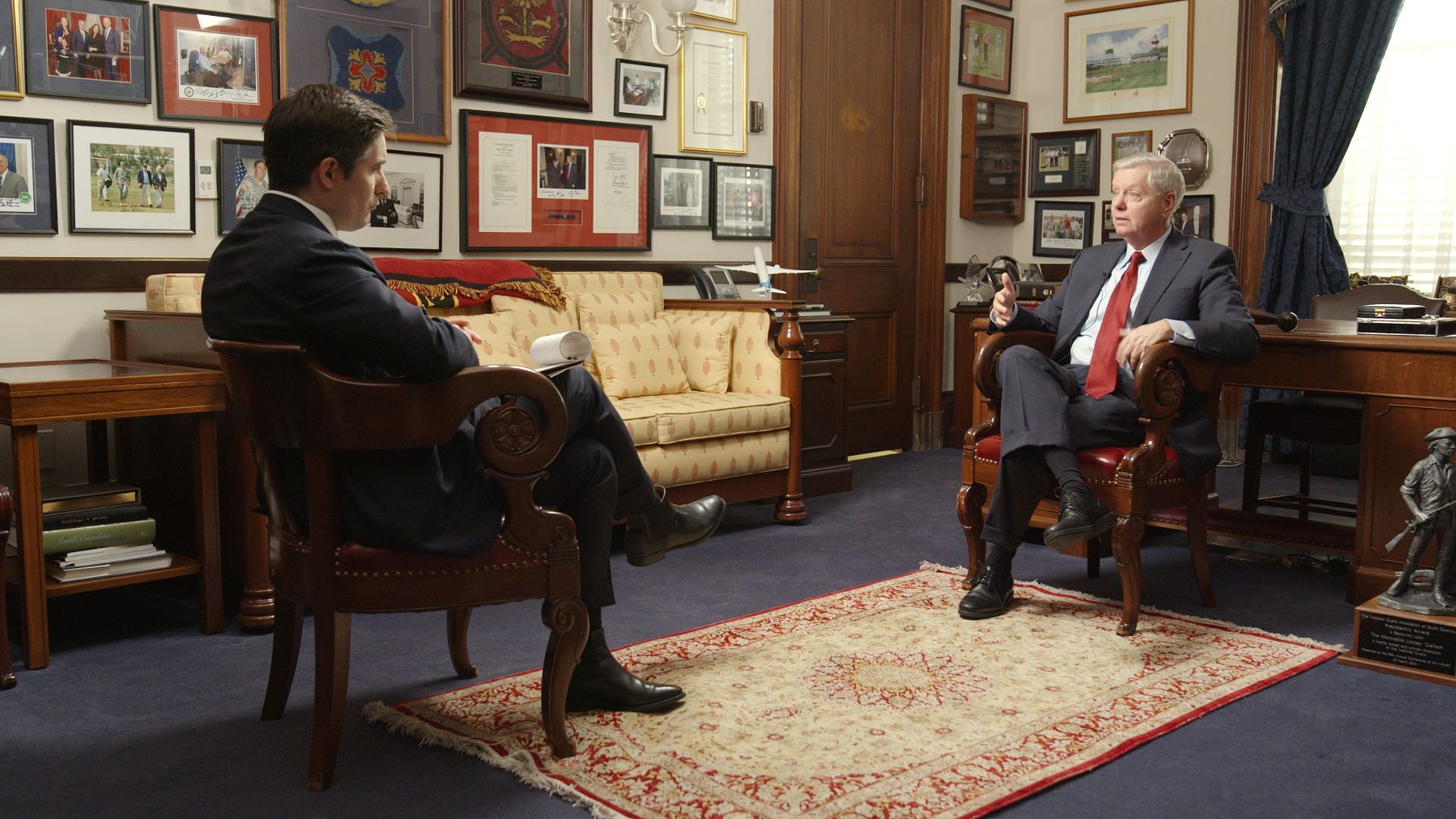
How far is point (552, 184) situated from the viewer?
502 cm

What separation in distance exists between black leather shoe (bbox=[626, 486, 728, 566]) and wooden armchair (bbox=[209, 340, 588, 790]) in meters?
0.35

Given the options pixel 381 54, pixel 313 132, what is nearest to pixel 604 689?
pixel 313 132

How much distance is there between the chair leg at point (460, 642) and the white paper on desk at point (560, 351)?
2.65ft

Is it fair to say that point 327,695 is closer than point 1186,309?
Yes

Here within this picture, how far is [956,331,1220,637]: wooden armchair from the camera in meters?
3.27

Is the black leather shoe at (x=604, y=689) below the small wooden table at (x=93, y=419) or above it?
below

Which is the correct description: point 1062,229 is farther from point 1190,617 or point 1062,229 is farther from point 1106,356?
point 1190,617

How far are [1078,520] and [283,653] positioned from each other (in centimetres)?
196

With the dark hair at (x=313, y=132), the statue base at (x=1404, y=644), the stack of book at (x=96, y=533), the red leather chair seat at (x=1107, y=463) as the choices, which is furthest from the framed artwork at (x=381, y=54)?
the statue base at (x=1404, y=644)

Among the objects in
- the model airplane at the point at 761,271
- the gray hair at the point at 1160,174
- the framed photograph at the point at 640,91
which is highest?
the framed photograph at the point at 640,91

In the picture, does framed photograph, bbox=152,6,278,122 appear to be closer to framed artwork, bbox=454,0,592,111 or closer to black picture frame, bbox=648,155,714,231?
framed artwork, bbox=454,0,592,111

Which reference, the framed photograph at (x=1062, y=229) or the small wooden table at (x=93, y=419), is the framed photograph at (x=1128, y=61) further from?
the small wooden table at (x=93, y=419)

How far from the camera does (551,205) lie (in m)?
5.03

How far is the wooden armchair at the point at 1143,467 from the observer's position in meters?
3.27
